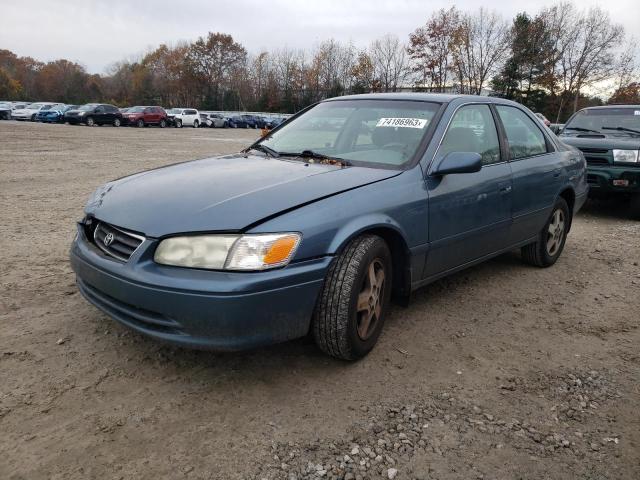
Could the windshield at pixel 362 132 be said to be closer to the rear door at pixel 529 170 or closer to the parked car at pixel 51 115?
the rear door at pixel 529 170

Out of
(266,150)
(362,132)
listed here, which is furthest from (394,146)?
(266,150)

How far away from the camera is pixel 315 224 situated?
8.39 ft

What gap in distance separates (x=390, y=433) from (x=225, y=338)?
Result: 87 centimetres

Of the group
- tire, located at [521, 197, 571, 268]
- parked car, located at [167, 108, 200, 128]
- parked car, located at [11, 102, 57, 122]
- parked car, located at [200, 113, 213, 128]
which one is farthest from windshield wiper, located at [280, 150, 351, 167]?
parked car, located at [200, 113, 213, 128]

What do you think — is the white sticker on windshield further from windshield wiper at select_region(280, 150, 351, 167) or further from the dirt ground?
the dirt ground

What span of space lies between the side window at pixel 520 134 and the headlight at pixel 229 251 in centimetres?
251

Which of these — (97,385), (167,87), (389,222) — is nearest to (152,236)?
(97,385)

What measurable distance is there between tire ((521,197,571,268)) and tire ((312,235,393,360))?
7.74 feet

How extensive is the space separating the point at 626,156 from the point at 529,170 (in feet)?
12.3

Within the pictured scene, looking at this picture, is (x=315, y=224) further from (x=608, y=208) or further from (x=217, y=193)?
(x=608, y=208)

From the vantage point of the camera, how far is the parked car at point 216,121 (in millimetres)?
46219

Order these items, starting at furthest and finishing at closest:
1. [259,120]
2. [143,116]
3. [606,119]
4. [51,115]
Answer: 1. [259,120]
2. [143,116]
3. [51,115]
4. [606,119]

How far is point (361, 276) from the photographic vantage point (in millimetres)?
2725

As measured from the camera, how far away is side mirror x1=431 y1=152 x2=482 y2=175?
10.4ft
